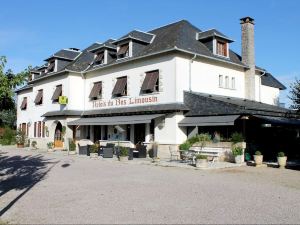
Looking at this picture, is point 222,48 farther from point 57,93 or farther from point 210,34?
point 57,93

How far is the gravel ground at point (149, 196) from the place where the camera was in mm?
7926

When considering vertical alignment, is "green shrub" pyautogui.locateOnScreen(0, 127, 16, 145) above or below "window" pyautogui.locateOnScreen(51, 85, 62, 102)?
below

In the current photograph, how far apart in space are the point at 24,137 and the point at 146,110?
17.6 m

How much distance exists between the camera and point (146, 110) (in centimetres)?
2433

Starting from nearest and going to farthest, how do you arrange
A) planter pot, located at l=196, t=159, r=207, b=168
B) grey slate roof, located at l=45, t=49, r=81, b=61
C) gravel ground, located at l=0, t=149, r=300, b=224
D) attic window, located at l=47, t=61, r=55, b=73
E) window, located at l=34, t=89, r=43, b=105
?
gravel ground, located at l=0, t=149, r=300, b=224
planter pot, located at l=196, t=159, r=207, b=168
grey slate roof, located at l=45, t=49, r=81, b=61
attic window, located at l=47, t=61, r=55, b=73
window, located at l=34, t=89, r=43, b=105

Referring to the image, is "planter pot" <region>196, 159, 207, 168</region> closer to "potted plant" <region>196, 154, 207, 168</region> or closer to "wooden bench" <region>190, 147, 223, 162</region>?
"potted plant" <region>196, 154, 207, 168</region>

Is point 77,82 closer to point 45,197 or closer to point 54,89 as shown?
point 54,89

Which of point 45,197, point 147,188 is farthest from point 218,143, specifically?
point 45,197

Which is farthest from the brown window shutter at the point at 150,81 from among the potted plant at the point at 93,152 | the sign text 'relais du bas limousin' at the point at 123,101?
the potted plant at the point at 93,152

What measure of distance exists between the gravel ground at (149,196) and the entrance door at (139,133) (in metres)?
9.61

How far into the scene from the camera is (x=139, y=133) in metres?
26.3

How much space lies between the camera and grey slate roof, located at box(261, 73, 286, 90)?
33125 mm

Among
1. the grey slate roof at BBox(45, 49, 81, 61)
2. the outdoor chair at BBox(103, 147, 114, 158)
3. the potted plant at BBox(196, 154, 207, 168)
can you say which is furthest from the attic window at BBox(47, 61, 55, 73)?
Answer: the potted plant at BBox(196, 154, 207, 168)

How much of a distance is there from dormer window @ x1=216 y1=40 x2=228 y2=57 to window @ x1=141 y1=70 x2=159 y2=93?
519 cm
